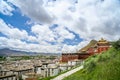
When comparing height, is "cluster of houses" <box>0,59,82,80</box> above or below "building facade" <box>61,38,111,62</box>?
below

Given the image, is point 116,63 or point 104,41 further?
point 104,41

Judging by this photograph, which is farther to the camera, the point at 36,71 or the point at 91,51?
the point at 36,71

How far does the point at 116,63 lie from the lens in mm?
15625

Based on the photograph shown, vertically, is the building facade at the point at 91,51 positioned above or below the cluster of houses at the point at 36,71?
above

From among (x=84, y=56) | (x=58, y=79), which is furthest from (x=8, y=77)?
(x=58, y=79)

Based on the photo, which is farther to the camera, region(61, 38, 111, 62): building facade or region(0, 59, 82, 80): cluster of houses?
region(61, 38, 111, 62): building facade

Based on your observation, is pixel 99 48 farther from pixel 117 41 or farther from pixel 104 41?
pixel 117 41

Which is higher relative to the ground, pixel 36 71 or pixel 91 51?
pixel 91 51

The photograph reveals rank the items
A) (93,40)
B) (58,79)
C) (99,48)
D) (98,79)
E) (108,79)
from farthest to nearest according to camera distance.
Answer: (93,40) < (99,48) < (58,79) < (98,79) < (108,79)

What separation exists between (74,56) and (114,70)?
1415 inches

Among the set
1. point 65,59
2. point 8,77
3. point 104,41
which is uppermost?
point 104,41

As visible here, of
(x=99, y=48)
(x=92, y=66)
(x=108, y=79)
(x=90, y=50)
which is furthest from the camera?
(x=90, y=50)

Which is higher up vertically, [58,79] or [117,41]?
[117,41]

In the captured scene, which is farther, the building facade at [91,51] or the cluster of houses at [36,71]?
the building facade at [91,51]
